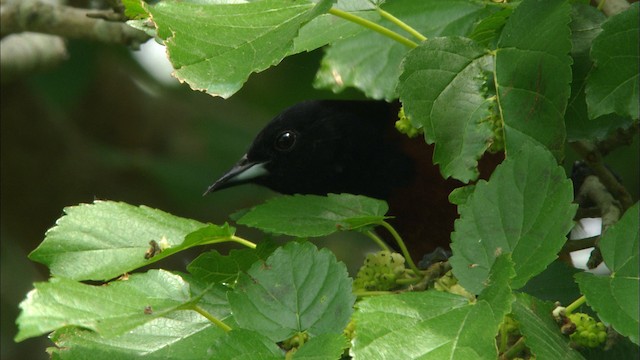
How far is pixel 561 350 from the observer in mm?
1590

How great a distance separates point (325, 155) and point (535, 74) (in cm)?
198

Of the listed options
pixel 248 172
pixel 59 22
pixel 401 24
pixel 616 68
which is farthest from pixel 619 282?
pixel 59 22

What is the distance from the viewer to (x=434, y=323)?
154 centimetres

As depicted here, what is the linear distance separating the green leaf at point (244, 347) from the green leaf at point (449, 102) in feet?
1.47

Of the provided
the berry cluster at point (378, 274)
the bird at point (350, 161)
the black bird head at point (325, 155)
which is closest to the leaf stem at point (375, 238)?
the berry cluster at point (378, 274)

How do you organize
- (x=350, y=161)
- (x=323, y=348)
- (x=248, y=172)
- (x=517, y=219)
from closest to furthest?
(x=323, y=348) → (x=517, y=219) → (x=248, y=172) → (x=350, y=161)

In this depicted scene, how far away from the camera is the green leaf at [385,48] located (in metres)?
2.15

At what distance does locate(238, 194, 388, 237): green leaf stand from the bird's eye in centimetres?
161

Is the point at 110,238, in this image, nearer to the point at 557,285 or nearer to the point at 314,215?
the point at 314,215

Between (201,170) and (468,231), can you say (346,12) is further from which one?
(201,170)

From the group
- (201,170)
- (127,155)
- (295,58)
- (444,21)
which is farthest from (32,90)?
(444,21)

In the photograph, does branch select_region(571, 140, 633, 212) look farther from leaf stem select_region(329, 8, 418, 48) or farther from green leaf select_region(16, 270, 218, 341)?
green leaf select_region(16, 270, 218, 341)

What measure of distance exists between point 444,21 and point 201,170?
3.39 meters

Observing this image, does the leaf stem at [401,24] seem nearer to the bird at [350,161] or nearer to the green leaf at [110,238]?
the green leaf at [110,238]
